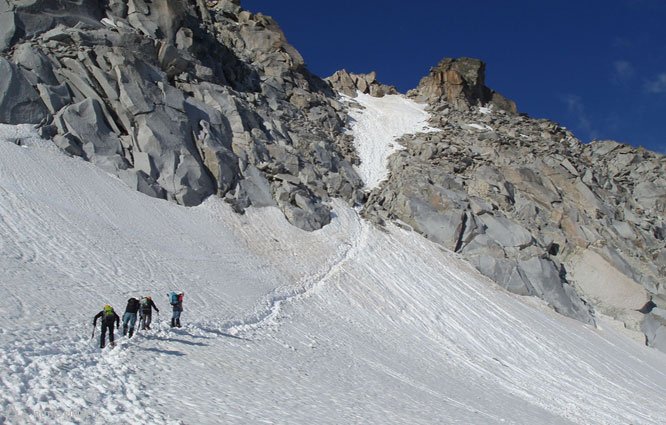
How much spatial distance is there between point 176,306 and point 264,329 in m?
3.99

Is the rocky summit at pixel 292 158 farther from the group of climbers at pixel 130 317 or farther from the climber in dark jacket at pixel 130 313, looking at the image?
the climber in dark jacket at pixel 130 313

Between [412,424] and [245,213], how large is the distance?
67.3ft

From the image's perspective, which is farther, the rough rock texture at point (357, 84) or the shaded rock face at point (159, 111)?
the rough rock texture at point (357, 84)

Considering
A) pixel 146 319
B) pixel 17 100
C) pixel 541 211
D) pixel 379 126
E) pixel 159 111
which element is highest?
pixel 379 126

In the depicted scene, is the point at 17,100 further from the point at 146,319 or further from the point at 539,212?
the point at 539,212

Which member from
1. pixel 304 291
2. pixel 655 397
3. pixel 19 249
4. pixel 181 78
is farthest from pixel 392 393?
pixel 181 78

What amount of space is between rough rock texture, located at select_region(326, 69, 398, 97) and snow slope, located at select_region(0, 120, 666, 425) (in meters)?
35.5

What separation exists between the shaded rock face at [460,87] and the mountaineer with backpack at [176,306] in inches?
2370

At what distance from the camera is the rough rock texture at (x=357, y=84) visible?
66625 millimetres

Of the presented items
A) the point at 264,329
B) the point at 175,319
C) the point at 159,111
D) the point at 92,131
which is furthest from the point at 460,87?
the point at 175,319

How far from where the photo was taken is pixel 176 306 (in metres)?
Answer: 14.0

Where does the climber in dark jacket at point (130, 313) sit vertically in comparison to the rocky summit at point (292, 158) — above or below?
below

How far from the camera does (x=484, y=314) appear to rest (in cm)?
2756

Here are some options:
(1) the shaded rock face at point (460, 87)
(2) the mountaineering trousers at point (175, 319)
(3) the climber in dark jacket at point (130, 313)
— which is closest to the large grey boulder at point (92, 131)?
(2) the mountaineering trousers at point (175, 319)
